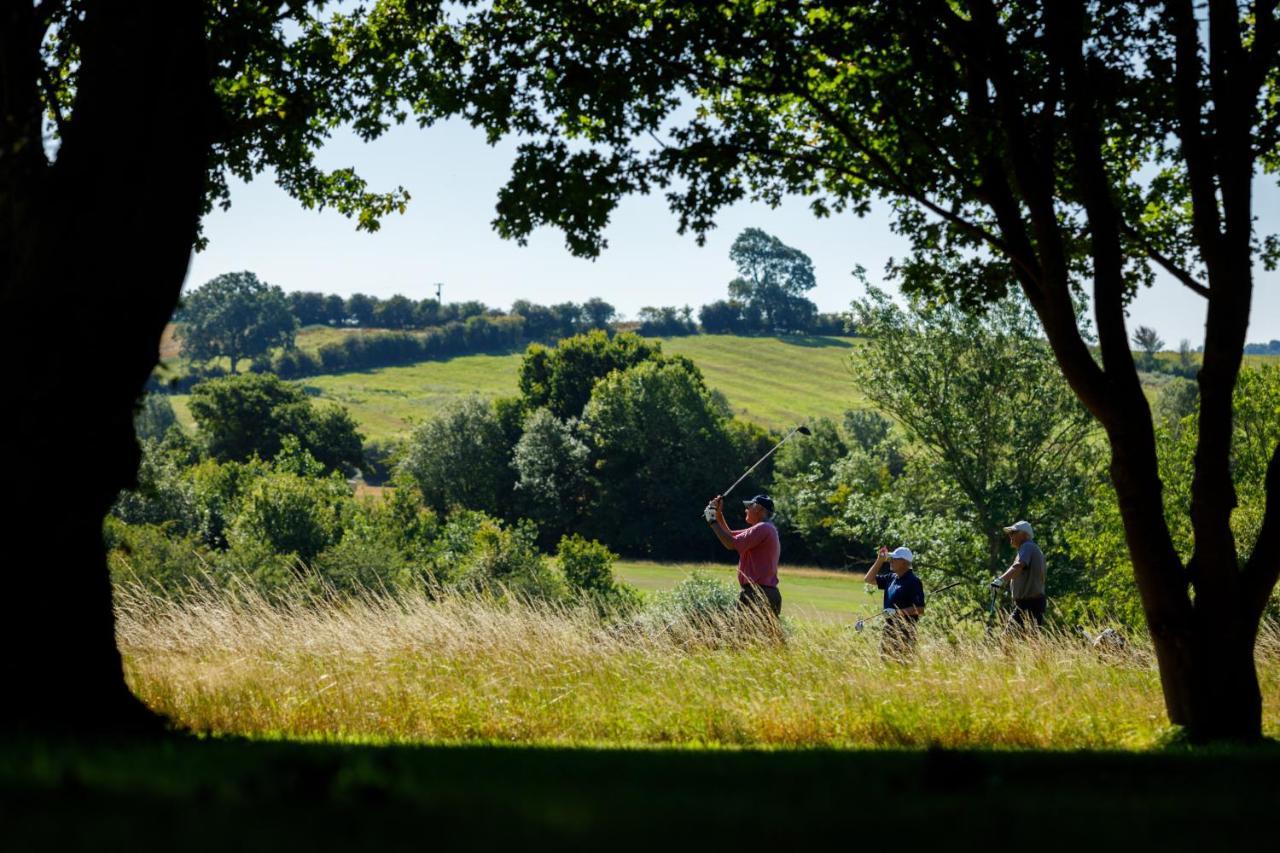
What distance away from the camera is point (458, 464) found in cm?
8775

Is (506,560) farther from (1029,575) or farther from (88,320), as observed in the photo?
(88,320)

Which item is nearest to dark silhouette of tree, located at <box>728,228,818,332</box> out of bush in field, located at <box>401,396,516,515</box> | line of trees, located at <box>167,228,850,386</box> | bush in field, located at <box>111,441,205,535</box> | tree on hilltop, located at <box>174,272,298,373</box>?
line of trees, located at <box>167,228,850,386</box>

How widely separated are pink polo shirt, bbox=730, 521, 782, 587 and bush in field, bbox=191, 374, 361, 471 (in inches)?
3098

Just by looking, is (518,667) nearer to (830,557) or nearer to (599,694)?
(599,694)

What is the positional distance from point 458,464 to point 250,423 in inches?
640

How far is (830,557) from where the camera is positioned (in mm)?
73438

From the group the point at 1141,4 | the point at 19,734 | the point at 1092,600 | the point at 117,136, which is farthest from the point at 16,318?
the point at 1092,600

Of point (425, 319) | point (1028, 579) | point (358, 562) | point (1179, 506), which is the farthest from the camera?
point (425, 319)

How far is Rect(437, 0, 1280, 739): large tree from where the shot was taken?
884 centimetres

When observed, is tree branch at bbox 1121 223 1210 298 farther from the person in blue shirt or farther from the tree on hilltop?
the tree on hilltop

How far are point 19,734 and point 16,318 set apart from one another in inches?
83.8

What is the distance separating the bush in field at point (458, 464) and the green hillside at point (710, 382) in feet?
89.2

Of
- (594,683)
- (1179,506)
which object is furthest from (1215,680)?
(1179,506)

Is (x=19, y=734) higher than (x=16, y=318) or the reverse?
the reverse
